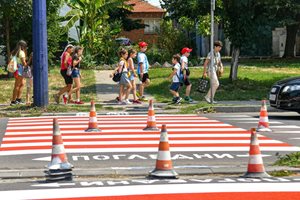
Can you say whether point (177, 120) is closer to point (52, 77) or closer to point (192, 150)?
point (192, 150)

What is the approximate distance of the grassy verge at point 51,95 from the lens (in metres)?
18.1

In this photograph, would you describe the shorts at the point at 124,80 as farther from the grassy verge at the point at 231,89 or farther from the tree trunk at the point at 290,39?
the tree trunk at the point at 290,39

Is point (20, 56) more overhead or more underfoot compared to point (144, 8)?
more underfoot

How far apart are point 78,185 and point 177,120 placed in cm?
800

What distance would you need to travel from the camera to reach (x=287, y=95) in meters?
16.2

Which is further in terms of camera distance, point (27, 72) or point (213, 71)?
point (27, 72)

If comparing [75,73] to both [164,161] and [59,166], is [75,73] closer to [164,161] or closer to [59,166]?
[59,166]

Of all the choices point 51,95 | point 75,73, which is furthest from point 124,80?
point 51,95

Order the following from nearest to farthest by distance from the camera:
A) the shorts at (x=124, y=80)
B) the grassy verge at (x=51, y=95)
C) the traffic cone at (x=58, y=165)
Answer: the traffic cone at (x=58, y=165) < the grassy verge at (x=51, y=95) < the shorts at (x=124, y=80)

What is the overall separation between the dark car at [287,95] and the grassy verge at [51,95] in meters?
5.16

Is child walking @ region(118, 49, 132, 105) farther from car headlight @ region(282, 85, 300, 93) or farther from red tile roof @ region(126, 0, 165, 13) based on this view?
red tile roof @ region(126, 0, 165, 13)

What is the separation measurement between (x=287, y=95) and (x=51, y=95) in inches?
366

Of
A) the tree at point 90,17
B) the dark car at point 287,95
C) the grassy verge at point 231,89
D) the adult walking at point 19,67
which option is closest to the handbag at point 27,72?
the adult walking at point 19,67

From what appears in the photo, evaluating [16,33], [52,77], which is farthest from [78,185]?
[16,33]
